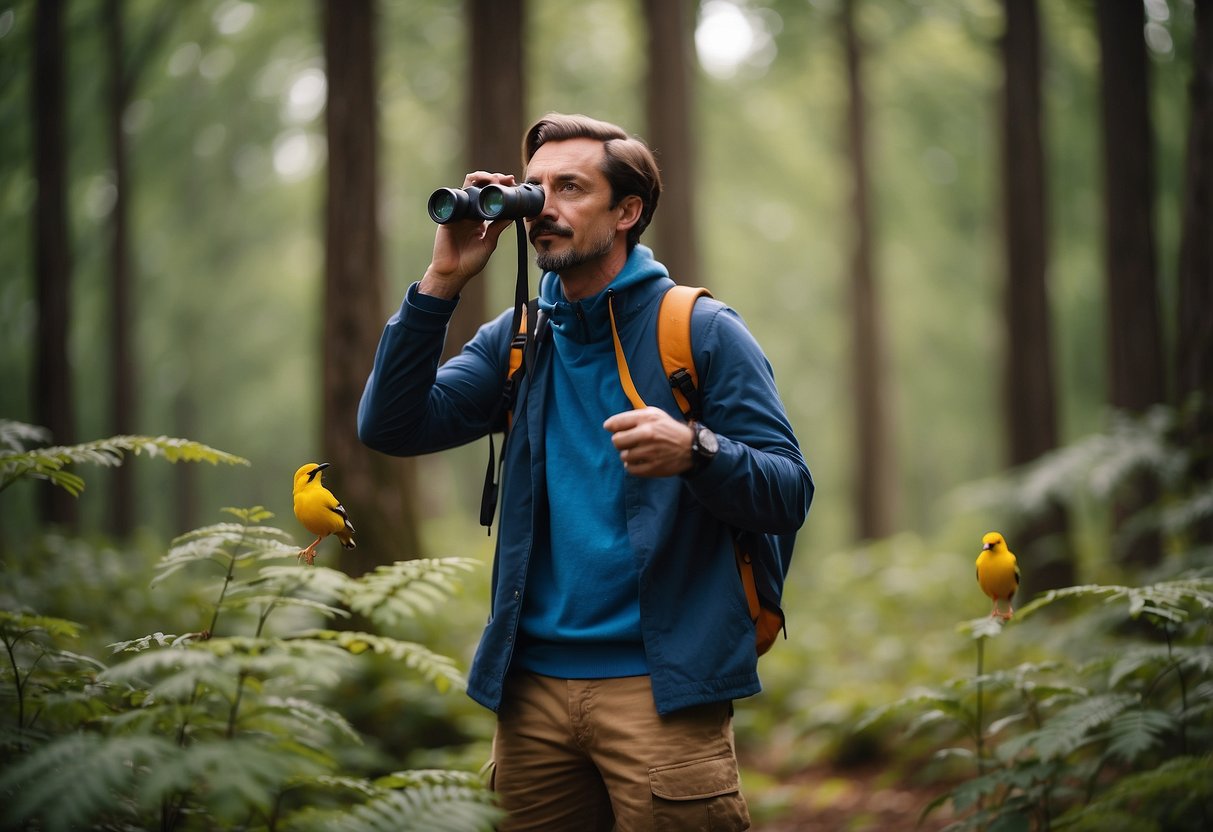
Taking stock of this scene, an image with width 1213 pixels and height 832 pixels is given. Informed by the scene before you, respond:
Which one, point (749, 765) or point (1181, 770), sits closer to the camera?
point (1181, 770)

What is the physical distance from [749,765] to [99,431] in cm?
2083

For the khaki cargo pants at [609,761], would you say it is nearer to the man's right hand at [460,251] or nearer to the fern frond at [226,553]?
the fern frond at [226,553]

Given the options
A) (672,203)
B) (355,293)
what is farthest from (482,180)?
(672,203)

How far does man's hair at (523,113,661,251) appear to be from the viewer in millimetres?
2797

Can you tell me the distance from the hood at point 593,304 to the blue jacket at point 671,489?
30mm

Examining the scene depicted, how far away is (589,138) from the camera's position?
283cm

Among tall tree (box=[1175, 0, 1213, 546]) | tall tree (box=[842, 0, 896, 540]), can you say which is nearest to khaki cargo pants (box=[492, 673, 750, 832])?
tall tree (box=[1175, 0, 1213, 546])

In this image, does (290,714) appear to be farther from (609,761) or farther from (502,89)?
(502,89)

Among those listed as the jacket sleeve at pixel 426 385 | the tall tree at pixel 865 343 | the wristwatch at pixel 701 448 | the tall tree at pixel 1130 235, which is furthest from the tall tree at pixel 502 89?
the tall tree at pixel 865 343

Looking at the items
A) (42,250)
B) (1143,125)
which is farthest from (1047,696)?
(42,250)

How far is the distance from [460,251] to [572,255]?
0.31 m

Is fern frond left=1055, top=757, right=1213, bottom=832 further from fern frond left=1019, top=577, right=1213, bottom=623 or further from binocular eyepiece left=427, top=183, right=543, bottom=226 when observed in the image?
binocular eyepiece left=427, top=183, right=543, bottom=226

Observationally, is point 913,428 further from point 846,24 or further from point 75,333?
point 75,333

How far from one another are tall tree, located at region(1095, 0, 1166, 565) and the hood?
6.89 m
